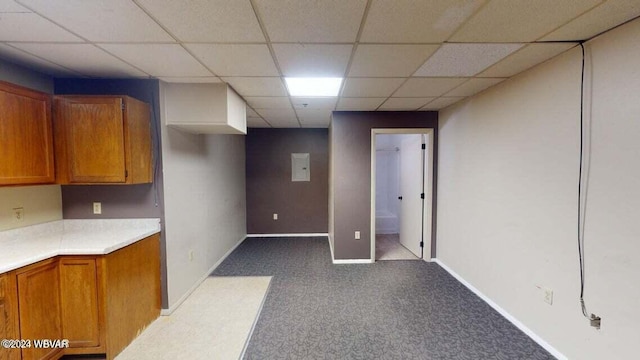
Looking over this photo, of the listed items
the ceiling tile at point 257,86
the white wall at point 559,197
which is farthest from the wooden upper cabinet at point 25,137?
the white wall at point 559,197

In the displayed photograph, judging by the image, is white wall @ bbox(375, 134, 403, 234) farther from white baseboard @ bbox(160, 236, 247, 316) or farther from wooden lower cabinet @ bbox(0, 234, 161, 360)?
wooden lower cabinet @ bbox(0, 234, 161, 360)

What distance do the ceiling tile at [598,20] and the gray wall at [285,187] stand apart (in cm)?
395

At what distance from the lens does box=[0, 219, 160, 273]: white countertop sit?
5.43ft

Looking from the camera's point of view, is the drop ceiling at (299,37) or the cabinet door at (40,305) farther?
the cabinet door at (40,305)

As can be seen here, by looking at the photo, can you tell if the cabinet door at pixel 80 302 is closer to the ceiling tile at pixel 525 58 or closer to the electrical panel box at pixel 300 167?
the ceiling tile at pixel 525 58

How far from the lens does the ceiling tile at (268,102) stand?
2943 mm

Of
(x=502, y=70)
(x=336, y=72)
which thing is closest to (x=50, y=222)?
(x=336, y=72)

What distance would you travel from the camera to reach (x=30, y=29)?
4.92ft

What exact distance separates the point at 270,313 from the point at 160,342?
3.04ft

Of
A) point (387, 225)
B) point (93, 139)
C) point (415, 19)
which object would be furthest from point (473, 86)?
point (387, 225)

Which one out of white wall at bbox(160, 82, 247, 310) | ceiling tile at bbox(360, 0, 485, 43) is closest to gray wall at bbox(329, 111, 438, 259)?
white wall at bbox(160, 82, 247, 310)

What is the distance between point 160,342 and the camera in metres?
2.07

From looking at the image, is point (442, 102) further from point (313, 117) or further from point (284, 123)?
point (284, 123)

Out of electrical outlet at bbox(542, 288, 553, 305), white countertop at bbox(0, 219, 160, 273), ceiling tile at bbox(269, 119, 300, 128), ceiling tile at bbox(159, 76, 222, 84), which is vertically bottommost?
electrical outlet at bbox(542, 288, 553, 305)
